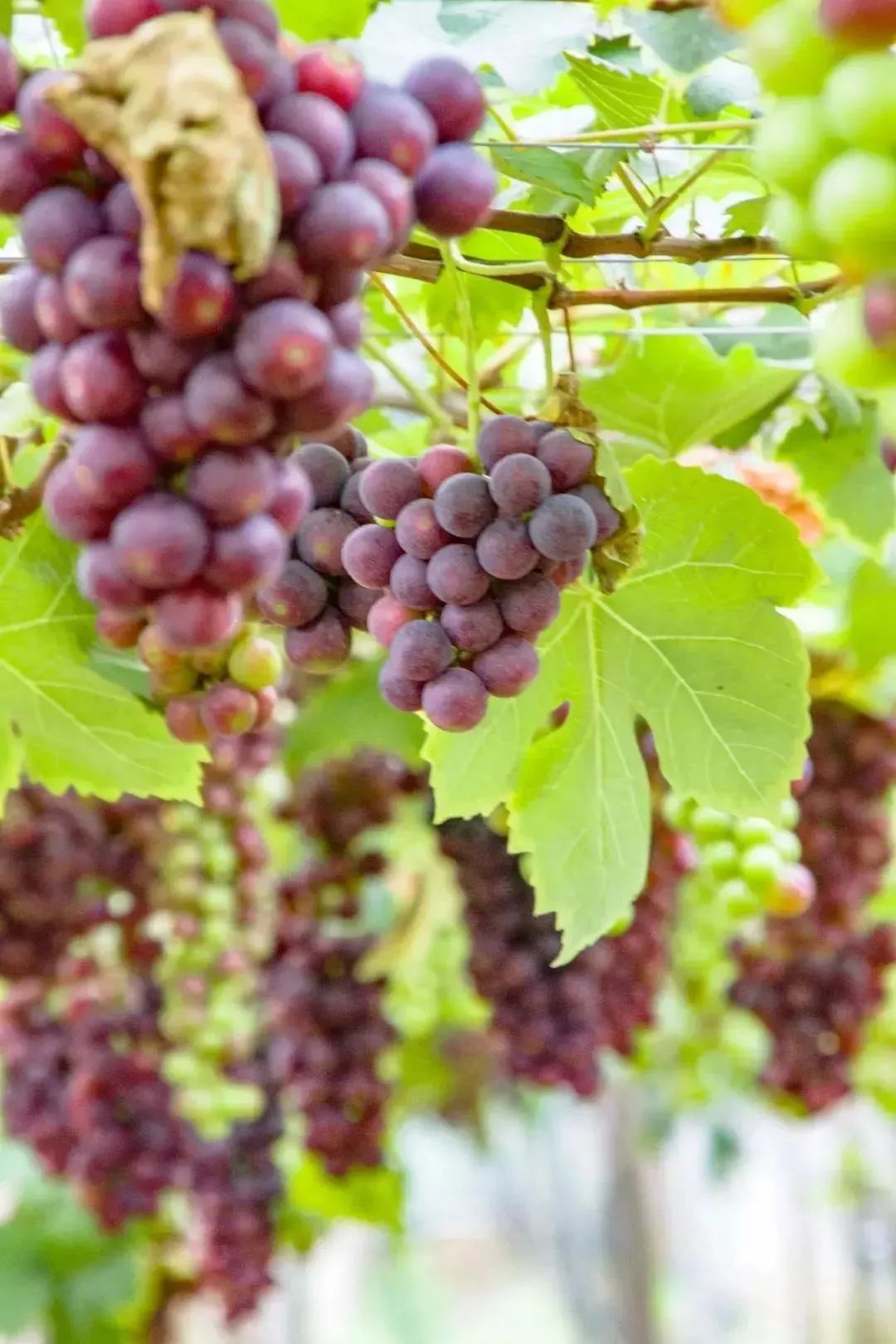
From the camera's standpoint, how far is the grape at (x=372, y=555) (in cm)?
59

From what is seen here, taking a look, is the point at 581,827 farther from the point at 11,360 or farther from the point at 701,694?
the point at 11,360

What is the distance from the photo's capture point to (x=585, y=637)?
79 centimetres

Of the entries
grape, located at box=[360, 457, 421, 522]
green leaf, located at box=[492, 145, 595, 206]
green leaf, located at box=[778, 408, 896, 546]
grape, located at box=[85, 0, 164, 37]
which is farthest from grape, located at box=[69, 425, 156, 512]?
green leaf, located at box=[778, 408, 896, 546]

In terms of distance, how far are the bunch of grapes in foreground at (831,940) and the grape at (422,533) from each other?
33.8 inches

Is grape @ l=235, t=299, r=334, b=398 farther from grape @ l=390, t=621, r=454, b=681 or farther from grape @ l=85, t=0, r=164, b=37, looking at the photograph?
grape @ l=390, t=621, r=454, b=681

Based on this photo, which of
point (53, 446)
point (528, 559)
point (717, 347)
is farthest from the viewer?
point (717, 347)

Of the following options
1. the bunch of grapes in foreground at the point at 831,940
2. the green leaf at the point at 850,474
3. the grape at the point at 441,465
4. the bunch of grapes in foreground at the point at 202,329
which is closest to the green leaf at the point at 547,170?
the grape at the point at 441,465

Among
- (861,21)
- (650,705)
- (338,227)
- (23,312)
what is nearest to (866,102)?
(861,21)

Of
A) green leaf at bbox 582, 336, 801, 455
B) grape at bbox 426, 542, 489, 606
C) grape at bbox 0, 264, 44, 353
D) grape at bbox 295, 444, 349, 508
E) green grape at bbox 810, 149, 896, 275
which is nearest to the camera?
green grape at bbox 810, 149, 896, 275

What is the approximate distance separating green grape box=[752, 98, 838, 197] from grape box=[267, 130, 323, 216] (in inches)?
5.0

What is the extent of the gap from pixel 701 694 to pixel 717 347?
0.44 metres

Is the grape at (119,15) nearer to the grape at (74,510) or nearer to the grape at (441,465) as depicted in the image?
the grape at (74,510)

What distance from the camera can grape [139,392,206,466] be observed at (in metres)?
0.38

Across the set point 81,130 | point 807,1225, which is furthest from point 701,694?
point 807,1225
